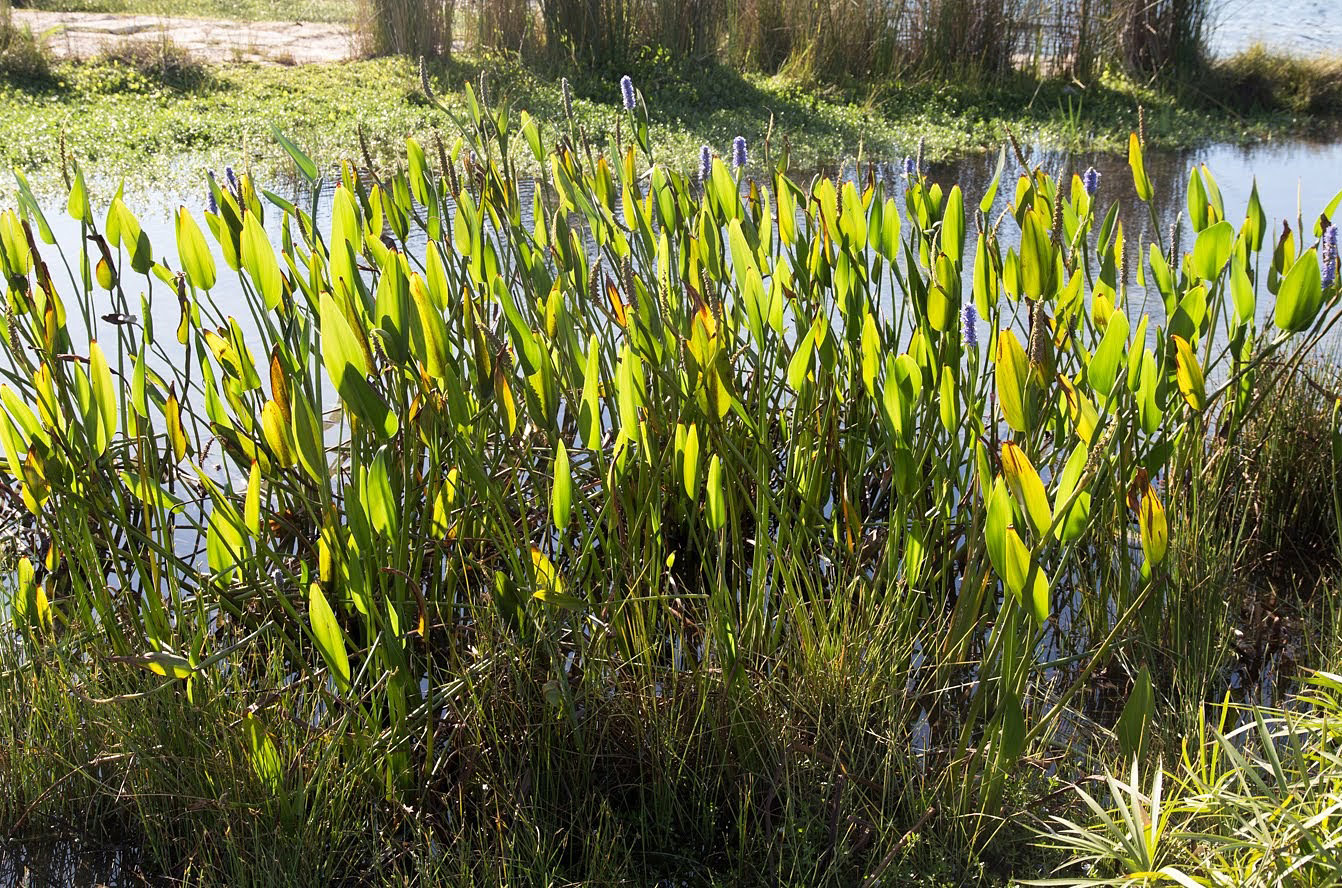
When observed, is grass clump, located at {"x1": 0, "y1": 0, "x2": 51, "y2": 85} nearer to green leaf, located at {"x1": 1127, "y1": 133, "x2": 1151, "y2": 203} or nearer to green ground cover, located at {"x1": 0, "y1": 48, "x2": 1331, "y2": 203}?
green ground cover, located at {"x1": 0, "y1": 48, "x2": 1331, "y2": 203}

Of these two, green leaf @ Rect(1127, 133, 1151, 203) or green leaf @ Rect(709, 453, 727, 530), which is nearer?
green leaf @ Rect(709, 453, 727, 530)

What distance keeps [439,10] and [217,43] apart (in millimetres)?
2036

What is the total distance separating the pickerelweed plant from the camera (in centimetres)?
131

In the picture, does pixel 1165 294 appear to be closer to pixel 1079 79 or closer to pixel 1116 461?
pixel 1116 461

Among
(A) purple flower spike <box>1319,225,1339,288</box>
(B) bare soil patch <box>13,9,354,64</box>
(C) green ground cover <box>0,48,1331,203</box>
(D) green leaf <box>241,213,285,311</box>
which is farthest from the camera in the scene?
(B) bare soil patch <box>13,9,354,64</box>

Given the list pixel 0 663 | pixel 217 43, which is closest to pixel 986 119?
pixel 217 43

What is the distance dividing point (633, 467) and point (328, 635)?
61 cm

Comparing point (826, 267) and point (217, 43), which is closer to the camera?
point (826, 267)

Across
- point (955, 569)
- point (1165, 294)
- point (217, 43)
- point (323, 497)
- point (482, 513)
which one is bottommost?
point (955, 569)

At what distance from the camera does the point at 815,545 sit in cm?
201

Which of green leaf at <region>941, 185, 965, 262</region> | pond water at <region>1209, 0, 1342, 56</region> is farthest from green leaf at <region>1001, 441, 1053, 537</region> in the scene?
pond water at <region>1209, 0, 1342, 56</region>

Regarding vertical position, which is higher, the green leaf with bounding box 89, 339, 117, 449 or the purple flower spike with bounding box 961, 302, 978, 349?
the purple flower spike with bounding box 961, 302, 978, 349

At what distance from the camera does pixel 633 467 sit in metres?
1.77

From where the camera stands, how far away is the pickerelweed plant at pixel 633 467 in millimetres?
1306
